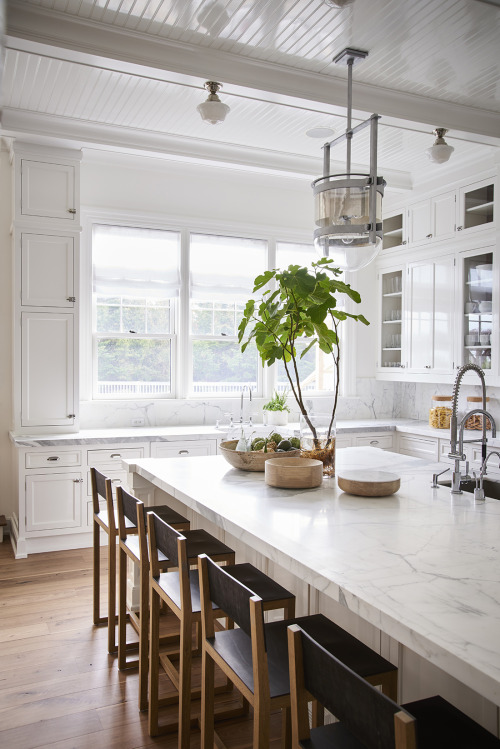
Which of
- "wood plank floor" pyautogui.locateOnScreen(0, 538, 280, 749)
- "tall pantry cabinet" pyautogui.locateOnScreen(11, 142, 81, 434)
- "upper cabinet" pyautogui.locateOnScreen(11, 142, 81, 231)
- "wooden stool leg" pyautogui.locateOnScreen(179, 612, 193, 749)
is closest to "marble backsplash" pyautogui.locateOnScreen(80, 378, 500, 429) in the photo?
"tall pantry cabinet" pyautogui.locateOnScreen(11, 142, 81, 434)

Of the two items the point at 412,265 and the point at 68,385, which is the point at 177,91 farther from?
the point at 412,265

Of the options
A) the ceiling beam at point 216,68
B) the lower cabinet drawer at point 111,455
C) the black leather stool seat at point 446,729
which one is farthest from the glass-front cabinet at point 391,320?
the black leather stool seat at point 446,729

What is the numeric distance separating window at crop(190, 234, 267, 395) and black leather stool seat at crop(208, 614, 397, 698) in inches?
151

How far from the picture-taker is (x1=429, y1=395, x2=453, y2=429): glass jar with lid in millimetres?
5352

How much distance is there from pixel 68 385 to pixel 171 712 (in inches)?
109

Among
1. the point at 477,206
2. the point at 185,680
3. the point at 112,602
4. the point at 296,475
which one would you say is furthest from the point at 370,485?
the point at 477,206

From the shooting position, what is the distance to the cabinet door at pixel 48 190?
4.50 m

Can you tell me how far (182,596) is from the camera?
1988 mm

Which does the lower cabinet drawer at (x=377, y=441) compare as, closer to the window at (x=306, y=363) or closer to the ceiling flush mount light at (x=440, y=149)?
the window at (x=306, y=363)

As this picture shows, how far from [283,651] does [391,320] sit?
4.70m

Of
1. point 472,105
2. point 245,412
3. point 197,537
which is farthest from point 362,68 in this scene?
point 245,412

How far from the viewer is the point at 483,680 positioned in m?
1.05

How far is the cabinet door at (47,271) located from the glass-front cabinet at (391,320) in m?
3.05

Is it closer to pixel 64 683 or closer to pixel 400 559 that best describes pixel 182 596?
pixel 400 559
